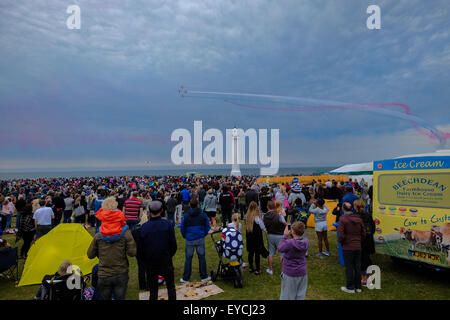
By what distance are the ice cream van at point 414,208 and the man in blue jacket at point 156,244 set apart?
500 centimetres

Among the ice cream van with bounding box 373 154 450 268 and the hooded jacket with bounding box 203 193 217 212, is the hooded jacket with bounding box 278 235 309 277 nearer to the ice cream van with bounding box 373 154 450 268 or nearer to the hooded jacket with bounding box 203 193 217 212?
the ice cream van with bounding box 373 154 450 268

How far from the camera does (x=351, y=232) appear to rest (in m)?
A: 4.88

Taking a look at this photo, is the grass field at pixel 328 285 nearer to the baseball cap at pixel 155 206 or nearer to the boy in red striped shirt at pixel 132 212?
the boy in red striped shirt at pixel 132 212

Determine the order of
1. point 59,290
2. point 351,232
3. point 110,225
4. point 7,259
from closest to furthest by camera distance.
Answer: point 110,225 < point 59,290 < point 351,232 < point 7,259

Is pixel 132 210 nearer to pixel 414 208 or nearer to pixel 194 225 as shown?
pixel 194 225

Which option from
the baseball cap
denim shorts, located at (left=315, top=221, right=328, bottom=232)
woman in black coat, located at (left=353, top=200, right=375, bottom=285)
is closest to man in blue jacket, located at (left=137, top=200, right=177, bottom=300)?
the baseball cap

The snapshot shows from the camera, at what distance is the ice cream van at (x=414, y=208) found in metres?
4.91

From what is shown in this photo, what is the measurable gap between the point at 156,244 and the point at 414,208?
18.1ft

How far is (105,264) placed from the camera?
340cm

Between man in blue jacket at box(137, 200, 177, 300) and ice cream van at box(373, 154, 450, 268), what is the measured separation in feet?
16.4

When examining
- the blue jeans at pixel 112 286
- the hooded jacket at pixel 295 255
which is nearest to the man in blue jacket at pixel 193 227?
the blue jeans at pixel 112 286

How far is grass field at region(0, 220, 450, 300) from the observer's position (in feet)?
15.8

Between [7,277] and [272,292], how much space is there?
6.44 metres

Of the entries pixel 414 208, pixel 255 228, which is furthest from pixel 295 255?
pixel 414 208
